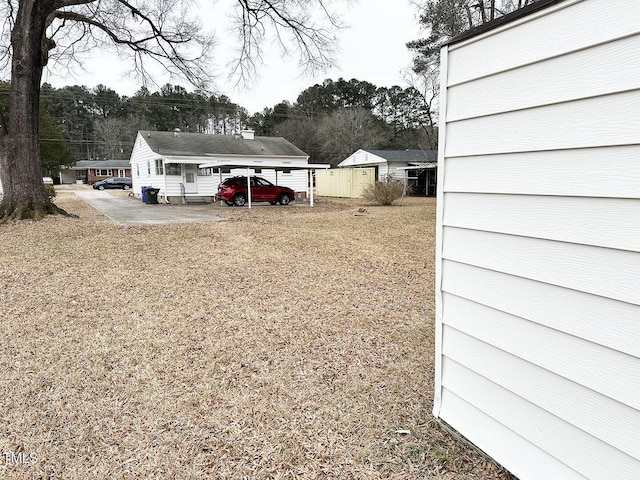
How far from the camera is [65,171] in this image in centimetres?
4619

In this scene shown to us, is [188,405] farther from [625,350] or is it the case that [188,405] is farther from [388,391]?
[625,350]

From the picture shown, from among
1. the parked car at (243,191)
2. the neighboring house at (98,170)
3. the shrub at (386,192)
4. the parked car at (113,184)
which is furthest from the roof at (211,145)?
the neighboring house at (98,170)

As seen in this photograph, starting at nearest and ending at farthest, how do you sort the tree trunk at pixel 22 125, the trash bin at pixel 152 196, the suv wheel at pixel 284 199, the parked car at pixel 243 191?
the tree trunk at pixel 22 125 → the parked car at pixel 243 191 → the suv wheel at pixel 284 199 → the trash bin at pixel 152 196

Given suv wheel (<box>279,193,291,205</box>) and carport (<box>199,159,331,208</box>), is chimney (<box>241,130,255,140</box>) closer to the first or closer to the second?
carport (<box>199,159,331,208</box>)

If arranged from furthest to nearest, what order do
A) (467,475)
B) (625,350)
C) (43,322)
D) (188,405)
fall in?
(43,322), (188,405), (467,475), (625,350)

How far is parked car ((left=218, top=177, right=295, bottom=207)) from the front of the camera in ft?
55.1

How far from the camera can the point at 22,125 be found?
1025 cm

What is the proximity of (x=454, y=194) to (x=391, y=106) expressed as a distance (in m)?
41.1

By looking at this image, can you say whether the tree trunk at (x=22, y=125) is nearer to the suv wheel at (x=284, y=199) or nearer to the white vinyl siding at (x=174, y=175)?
the white vinyl siding at (x=174, y=175)

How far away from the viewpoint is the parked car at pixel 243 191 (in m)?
16.8

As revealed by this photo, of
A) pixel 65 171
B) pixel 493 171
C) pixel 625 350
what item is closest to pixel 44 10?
pixel 493 171

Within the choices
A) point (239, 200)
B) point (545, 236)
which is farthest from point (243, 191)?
point (545, 236)

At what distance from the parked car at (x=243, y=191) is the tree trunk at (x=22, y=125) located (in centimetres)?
731

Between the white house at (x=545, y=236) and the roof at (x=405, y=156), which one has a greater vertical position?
the roof at (x=405, y=156)
